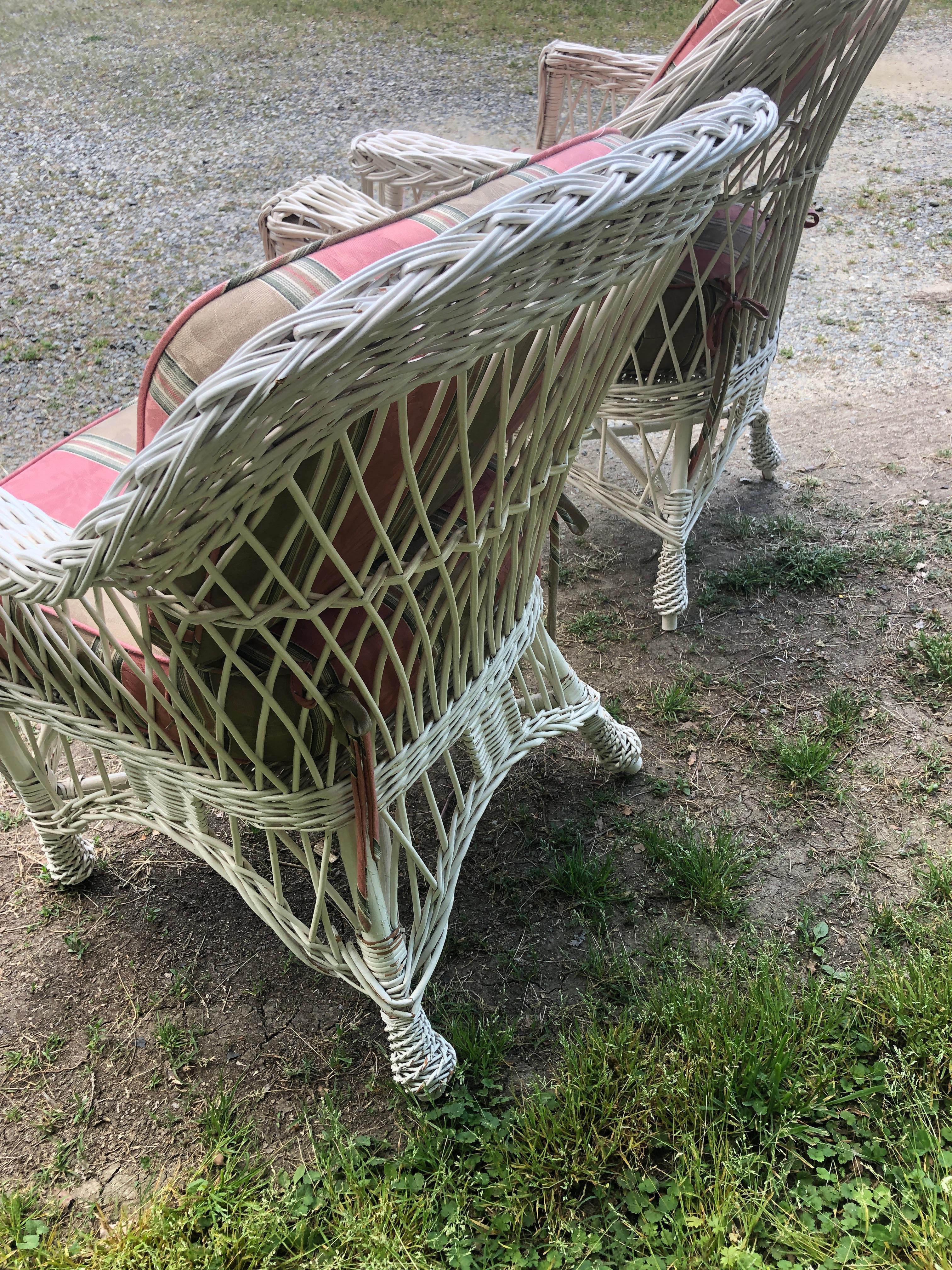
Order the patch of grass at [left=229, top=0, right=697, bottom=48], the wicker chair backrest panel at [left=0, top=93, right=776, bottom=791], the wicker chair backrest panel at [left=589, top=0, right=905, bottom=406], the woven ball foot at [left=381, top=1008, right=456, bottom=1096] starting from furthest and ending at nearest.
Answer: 1. the patch of grass at [left=229, top=0, right=697, bottom=48]
2. the wicker chair backrest panel at [left=589, top=0, right=905, bottom=406]
3. the woven ball foot at [left=381, top=1008, right=456, bottom=1096]
4. the wicker chair backrest panel at [left=0, top=93, right=776, bottom=791]

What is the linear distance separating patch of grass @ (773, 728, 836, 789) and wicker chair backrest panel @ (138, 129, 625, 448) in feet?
4.20

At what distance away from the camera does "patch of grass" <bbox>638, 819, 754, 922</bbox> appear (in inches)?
64.6

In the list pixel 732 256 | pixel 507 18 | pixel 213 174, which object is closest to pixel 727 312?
pixel 732 256

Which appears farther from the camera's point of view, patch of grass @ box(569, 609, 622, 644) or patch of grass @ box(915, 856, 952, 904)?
patch of grass @ box(569, 609, 622, 644)

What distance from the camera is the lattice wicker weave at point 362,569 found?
2.56 feet

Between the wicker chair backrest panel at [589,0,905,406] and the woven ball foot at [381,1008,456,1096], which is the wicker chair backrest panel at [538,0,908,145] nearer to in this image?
the wicker chair backrest panel at [589,0,905,406]

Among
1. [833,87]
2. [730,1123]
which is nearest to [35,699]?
[730,1123]

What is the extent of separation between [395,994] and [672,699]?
97cm

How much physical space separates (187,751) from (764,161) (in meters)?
1.50

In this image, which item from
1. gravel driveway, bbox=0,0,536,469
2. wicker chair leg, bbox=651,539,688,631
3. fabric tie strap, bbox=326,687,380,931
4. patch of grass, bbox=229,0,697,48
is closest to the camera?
fabric tie strap, bbox=326,687,380,931

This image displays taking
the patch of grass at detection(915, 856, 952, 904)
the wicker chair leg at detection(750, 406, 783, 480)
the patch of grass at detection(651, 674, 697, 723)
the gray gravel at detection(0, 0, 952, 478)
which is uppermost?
the gray gravel at detection(0, 0, 952, 478)

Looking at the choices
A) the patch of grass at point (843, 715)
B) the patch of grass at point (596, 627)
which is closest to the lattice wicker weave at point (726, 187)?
the patch of grass at point (596, 627)

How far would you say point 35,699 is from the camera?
1289 millimetres

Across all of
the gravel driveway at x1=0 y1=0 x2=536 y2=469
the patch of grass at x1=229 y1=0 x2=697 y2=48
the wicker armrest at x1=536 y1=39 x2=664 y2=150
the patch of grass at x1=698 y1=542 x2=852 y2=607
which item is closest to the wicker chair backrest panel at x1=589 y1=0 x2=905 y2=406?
the patch of grass at x1=698 y1=542 x2=852 y2=607
